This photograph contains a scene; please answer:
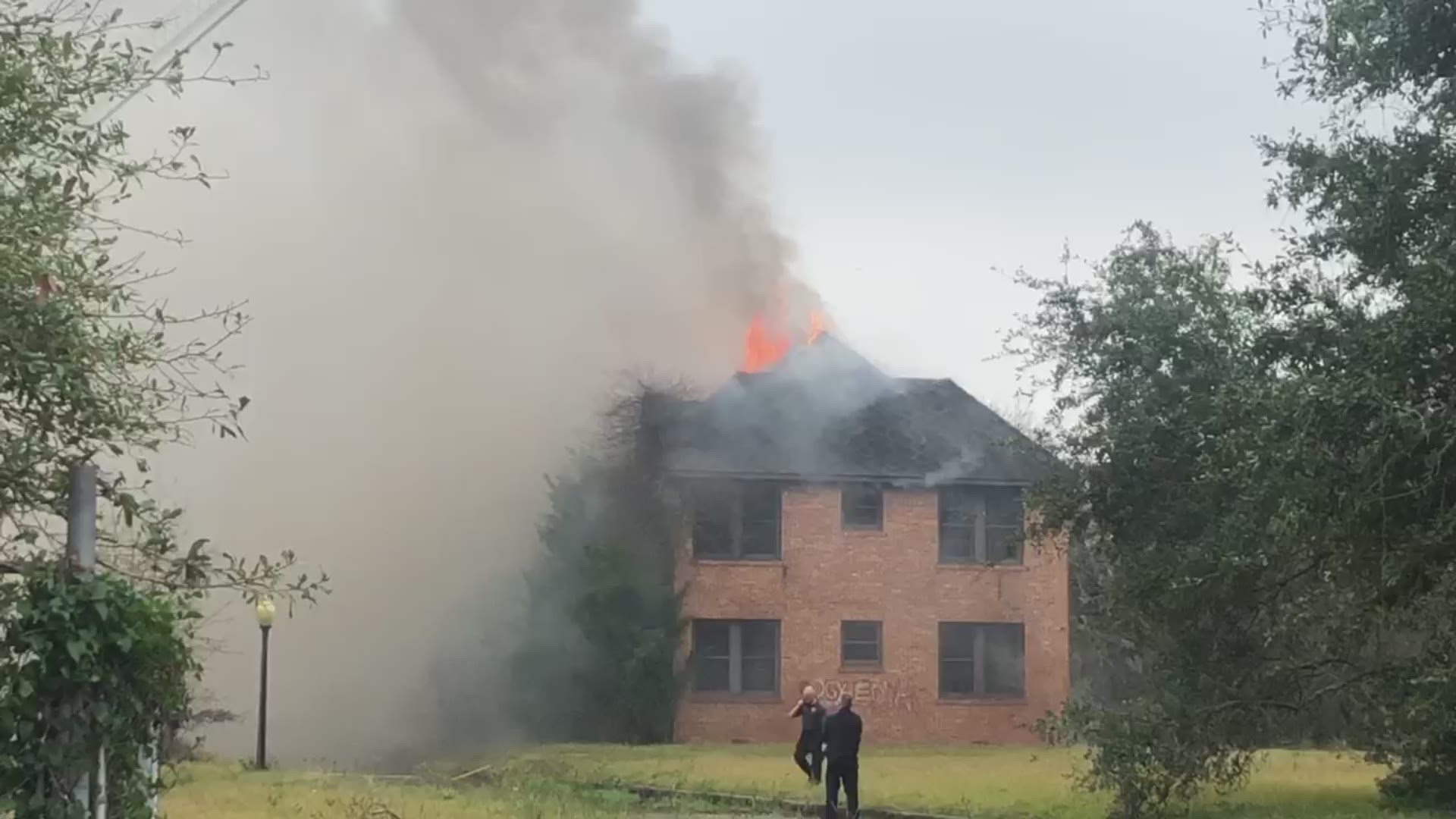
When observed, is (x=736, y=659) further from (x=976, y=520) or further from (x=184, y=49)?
(x=184, y=49)

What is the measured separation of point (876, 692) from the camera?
115 feet

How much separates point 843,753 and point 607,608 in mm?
16185

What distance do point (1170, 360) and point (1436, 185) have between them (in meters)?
6.23

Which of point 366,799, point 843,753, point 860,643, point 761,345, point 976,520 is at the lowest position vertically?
point 366,799

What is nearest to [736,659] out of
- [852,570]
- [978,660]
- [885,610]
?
[852,570]

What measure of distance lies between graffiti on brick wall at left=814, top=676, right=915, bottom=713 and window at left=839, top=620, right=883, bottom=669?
1.30 ft

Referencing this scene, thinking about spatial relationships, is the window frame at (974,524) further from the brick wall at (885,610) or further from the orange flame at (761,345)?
the orange flame at (761,345)

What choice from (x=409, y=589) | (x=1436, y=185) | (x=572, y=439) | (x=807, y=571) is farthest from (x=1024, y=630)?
(x=1436, y=185)

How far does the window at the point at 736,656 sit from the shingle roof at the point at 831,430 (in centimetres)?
341

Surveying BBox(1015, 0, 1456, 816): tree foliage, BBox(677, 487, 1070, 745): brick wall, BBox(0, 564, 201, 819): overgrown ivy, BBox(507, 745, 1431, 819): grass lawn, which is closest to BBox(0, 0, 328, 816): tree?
BBox(0, 564, 201, 819): overgrown ivy

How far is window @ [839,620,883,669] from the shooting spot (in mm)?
35312

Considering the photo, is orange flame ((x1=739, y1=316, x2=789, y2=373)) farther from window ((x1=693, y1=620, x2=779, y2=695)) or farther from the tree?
the tree

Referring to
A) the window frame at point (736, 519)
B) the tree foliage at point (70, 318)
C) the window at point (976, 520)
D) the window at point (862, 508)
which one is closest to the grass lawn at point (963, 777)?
the window frame at point (736, 519)

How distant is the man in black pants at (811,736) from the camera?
22.3m
